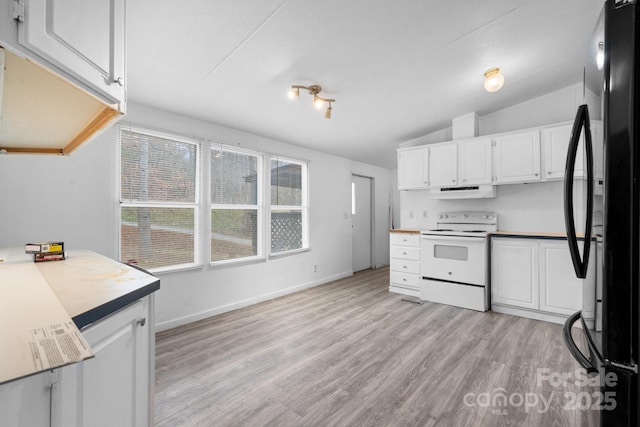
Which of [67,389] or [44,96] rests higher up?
[44,96]

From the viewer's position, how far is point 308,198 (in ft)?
15.0

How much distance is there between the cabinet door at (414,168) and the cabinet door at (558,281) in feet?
5.56

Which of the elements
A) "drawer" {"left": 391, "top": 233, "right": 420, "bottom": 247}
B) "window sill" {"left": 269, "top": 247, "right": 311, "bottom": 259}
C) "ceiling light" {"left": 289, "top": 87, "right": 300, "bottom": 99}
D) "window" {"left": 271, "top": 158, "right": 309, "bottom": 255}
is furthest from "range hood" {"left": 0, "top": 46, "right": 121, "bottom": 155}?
"drawer" {"left": 391, "top": 233, "right": 420, "bottom": 247}

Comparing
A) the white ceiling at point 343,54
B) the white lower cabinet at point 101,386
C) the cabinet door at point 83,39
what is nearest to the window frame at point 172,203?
the white ceiling at point 343,54

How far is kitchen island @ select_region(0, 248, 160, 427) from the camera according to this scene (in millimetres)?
582

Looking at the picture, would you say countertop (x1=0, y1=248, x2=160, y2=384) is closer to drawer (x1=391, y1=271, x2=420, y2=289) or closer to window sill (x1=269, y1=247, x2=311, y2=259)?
window sill (x1=269, y1=247, x2=311, y2=259)

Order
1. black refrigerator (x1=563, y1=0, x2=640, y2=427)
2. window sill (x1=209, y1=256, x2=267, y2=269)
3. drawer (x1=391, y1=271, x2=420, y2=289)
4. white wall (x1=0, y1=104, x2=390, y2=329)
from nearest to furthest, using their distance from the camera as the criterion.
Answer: black refrigerator (x1=563, y1=0, x2=640, y2=427) < white wall (x1=0, y1=104, x2=390, y2=329) < window sill (x1=209, y1=256, x2=267, y2=269) < drawer (x1=391, y1=271, x2=420, y2=289)

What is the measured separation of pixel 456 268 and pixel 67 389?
3.78 m

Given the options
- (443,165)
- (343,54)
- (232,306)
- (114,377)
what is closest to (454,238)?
(443,165)

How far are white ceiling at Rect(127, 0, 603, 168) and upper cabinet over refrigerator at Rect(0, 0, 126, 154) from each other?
0.64 metres

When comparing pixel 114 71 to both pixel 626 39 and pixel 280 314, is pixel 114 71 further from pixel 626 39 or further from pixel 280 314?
pixel 280 314

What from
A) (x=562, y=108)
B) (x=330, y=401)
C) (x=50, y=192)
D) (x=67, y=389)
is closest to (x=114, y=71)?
(x=67, y=389)

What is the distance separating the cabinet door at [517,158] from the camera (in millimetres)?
3396

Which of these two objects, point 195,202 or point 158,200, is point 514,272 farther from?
point 158,200
